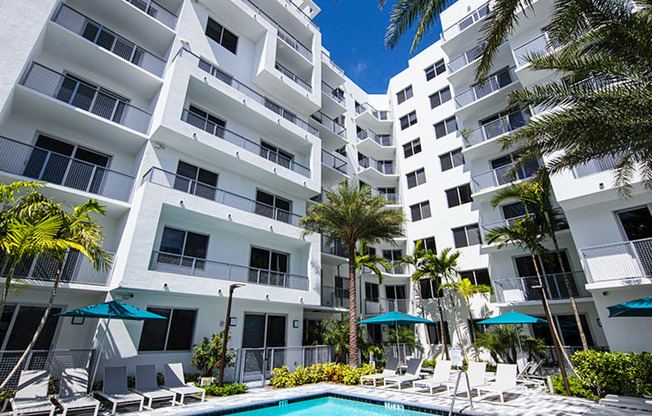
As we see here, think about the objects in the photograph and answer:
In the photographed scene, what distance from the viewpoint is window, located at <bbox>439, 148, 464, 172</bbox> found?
23.0 m

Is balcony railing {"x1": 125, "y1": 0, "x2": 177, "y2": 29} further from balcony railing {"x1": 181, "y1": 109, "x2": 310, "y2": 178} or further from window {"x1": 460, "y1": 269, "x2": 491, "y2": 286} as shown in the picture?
window {"x1": 460, "y1": 269, "x2": 491, "y2": 286}

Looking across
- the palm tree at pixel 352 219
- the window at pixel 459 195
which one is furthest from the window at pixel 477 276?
the palm tree at pixel 352 219

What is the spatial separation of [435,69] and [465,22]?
398 centimetres

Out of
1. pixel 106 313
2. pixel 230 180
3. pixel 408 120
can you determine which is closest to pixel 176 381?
pixel 106 313

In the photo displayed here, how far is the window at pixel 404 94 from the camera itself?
A: 28.9 meters

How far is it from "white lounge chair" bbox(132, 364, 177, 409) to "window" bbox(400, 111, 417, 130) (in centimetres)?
2571

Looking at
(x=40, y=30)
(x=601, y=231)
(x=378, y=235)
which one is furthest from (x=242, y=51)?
(x=601, y=231)

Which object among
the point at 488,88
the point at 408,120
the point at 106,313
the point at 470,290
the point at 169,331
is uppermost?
the point at 408,120

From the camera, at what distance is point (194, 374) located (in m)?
12.3

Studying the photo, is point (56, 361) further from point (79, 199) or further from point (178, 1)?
point (178, 1)

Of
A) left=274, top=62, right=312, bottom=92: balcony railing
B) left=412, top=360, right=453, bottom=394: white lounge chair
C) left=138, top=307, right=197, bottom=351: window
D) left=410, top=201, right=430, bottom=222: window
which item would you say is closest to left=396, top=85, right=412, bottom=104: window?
left=410, top=201, right=430, bottom=222: window

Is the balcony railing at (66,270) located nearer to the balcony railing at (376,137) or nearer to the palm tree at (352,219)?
the palm tree at (352,219)

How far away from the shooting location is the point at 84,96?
13.0m

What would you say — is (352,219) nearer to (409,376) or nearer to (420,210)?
(409,376)
